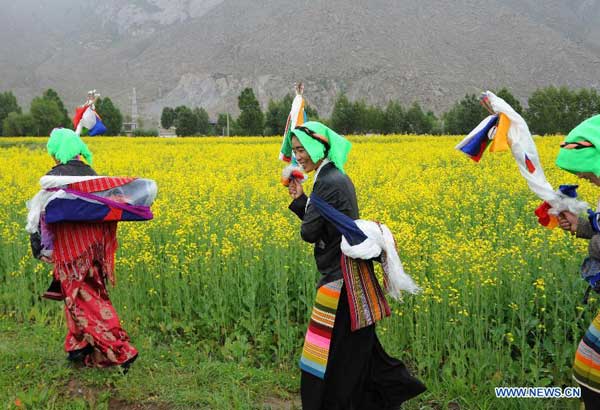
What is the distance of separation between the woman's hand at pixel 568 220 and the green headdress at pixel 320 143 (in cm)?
125

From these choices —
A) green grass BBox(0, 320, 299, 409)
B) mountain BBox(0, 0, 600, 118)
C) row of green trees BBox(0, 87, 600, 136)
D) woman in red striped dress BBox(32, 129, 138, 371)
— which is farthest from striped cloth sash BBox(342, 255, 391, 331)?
mountain BBox(0, 0, 600, 118)

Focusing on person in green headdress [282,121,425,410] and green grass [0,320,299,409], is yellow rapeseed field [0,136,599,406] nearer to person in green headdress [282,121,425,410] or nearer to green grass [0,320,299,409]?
green grass [0,320,299,409]

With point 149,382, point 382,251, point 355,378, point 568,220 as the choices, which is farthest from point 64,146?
point 568,220

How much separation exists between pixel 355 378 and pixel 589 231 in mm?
1621

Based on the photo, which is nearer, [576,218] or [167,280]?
[576,218]

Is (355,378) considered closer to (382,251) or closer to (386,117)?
(382,251)

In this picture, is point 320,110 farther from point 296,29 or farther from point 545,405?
point 545,405

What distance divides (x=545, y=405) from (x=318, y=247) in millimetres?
1901

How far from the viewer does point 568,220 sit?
10.1 ft

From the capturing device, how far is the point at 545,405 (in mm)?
3922

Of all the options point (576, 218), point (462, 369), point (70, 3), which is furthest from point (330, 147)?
point (70, 3)

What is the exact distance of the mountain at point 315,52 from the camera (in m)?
111

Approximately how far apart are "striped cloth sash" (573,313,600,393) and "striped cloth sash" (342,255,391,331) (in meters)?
1.15

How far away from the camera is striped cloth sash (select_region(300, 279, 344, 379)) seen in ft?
11.7
